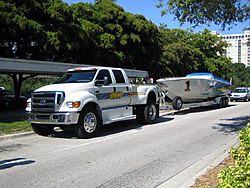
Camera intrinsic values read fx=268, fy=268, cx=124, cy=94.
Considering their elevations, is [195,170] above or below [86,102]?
below

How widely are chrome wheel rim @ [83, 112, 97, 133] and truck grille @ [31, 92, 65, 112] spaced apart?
1.02 metres

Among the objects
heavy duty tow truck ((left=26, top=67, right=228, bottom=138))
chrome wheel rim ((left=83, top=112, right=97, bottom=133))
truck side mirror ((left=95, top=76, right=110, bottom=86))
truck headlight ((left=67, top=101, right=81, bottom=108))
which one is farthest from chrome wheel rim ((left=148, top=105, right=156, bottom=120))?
truck headlight ((left=67, top=101, right=81, bottom=108))

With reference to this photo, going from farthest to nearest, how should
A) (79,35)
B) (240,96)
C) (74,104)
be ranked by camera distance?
1. (240,96)
2. (79,35)
3. (74,104)

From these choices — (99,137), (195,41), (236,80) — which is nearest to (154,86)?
(99,137)

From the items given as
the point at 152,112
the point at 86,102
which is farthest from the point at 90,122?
the point at 152,112

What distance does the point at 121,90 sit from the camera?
10531 millimetres

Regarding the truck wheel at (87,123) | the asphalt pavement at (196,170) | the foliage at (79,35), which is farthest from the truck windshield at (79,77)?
the foliage at (79,35)

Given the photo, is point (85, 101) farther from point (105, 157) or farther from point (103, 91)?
point (105, 157)

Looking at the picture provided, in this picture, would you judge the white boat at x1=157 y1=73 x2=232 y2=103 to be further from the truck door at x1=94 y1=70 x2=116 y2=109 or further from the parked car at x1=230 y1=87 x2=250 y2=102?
the parked car at x1=230 y1=87 x2=250 y2=102

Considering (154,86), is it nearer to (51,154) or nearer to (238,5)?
(238,5)

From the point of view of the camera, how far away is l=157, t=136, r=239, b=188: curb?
4.73 m

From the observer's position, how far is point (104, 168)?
18.8 ft

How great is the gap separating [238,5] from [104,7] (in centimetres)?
1711

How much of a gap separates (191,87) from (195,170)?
483 inches
